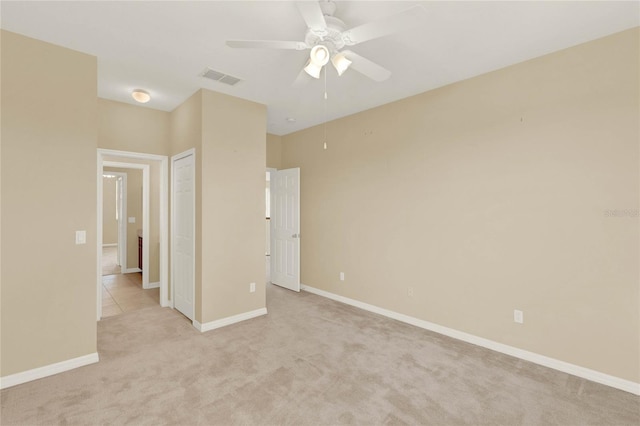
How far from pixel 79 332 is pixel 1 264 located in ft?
2.75

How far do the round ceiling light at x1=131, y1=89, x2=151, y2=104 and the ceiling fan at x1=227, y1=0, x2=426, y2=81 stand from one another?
92.9 inches

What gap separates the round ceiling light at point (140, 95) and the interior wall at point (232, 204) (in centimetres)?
76

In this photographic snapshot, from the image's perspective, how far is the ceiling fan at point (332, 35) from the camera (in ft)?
5.19

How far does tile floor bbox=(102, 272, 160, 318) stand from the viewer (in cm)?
429

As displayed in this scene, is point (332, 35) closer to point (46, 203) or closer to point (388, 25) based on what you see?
point (388, 25)

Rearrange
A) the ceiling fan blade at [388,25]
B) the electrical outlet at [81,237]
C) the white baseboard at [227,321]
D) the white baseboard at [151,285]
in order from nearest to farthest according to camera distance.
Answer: the ceiling fan blade at [388,25] → the electrical outlet at [81,237] → the white baseboard at [227,321] → the white baseboard at [151,285]

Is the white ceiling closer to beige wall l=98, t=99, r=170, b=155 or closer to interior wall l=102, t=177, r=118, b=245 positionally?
beige wall l=98, t=99, r=170, b=155

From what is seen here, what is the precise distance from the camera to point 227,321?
3.70m

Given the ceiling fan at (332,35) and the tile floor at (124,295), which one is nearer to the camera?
the ceiling fan at (332,35)

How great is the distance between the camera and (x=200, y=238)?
358 centimetres

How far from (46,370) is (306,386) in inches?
88.1

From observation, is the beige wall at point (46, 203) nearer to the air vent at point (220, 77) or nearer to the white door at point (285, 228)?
the air vent at point (220, 77)

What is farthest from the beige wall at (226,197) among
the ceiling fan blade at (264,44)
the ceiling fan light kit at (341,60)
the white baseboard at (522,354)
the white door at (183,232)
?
the ceiling fan light kit at (341,60)

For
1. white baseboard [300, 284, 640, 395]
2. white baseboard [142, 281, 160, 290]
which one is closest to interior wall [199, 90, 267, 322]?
white baseboard [300, 284, 640, 395]
